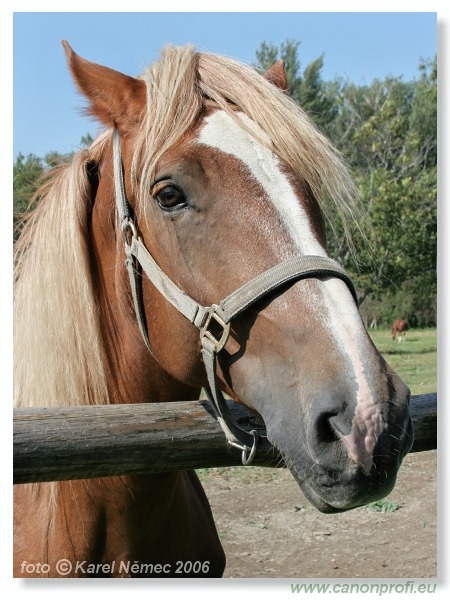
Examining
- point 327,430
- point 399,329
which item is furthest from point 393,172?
point 327,430

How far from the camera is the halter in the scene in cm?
122

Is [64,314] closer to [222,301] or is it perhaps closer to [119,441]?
[119,441]

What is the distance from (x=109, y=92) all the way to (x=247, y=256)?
62 centimetres

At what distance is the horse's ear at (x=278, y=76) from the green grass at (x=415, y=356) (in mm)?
4602

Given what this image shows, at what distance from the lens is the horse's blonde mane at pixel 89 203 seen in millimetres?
1417

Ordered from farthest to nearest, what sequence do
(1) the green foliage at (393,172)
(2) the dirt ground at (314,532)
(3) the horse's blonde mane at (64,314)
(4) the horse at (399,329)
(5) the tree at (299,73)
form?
(4) the horse at (399,329)
(1) the green foliage at (393,172)
(5) the tree at (299,73)
(2) the dirt ground at (314,532)
(3) the horse's blonde mane at (64,314)

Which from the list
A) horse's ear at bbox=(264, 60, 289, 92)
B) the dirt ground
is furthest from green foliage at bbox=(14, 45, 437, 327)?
horse's ear at bbox=(264, 60, 289, 92)

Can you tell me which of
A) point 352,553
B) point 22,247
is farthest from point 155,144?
point 352,553

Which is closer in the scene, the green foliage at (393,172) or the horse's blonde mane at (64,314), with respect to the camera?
the horse's blonde mane at (64,314)

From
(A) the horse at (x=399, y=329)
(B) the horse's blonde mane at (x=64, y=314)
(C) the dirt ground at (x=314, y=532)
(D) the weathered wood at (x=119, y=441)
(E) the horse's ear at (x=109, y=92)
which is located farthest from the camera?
(A) the horse at (x=399, y=329)

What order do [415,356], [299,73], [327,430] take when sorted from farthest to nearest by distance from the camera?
[415,356] → [299,73] → [327,430]

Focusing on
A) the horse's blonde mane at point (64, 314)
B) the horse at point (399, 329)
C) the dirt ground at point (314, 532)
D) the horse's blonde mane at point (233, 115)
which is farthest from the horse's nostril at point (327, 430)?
the horse at point (399, 329)

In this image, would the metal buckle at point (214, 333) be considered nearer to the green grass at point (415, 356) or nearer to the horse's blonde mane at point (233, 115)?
the horse's blonde mane at point (233, 115)

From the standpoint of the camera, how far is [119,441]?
4.59 feet
